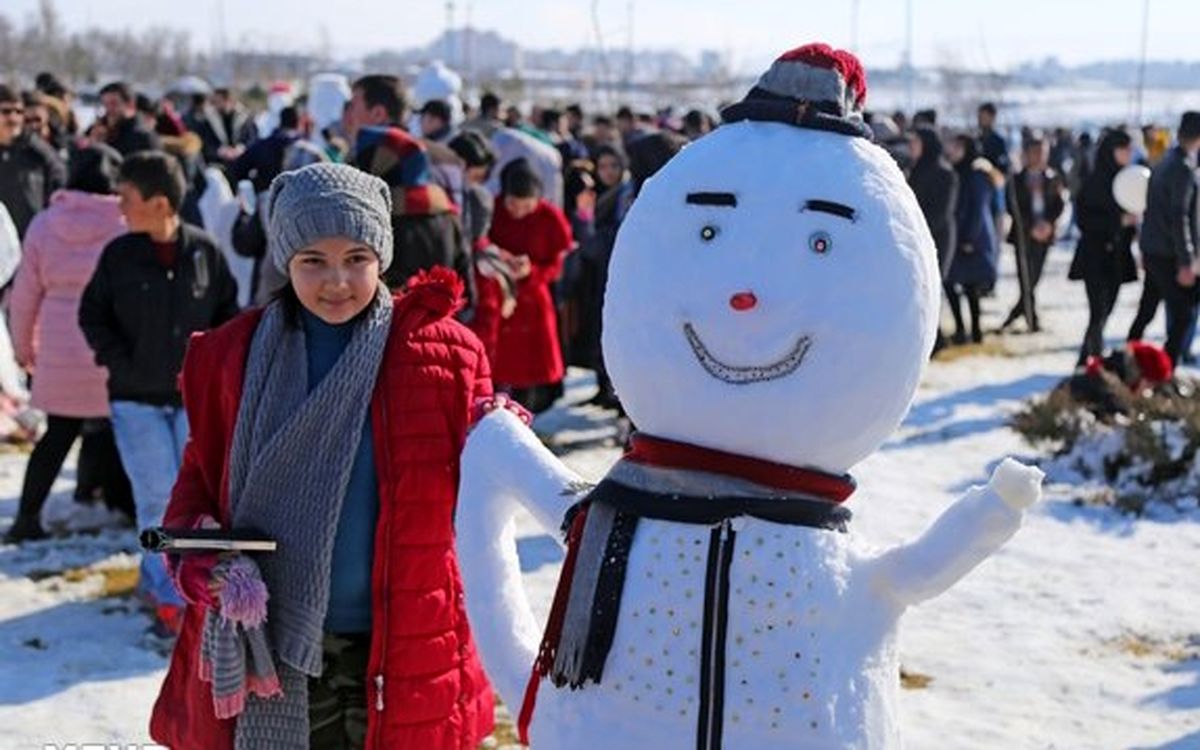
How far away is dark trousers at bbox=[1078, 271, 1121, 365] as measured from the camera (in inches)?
414

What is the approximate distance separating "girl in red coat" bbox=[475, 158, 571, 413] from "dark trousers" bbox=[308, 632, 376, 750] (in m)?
4.50

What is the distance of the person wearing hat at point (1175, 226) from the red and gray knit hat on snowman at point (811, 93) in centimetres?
731

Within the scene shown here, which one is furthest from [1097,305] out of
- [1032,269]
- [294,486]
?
[294,486]

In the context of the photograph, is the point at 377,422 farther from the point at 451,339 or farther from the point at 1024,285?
the point at 1024,285

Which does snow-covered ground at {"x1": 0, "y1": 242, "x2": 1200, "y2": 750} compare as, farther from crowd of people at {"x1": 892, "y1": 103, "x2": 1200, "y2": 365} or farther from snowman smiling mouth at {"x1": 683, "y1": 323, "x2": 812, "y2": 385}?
snowman smiling mouth at {"x1": 683, "y1": 323, "x2": 812, "y2": 385}

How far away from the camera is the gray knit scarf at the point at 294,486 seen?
3.08 m

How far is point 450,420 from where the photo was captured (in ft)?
10.4

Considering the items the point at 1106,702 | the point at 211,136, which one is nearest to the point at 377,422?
the point at 1106,702

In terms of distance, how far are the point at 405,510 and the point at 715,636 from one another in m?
0.92

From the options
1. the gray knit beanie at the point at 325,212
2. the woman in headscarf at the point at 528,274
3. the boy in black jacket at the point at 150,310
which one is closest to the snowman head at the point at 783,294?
the gray knit beanie at the point at 325,212

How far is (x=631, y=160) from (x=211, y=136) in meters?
9.40

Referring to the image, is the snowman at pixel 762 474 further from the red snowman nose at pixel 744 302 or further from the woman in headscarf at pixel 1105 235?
the woman in headscarf at pixel 1105 235

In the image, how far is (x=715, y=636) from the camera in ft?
7.82

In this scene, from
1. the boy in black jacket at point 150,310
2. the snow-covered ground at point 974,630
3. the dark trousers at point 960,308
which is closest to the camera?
the snow-covered ground at point 974,630
